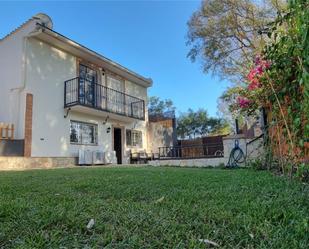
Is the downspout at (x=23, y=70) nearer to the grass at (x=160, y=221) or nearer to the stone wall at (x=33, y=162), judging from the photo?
the stone wall at (x=33, y=162)

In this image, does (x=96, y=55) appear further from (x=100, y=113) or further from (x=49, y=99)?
(x=49, y=99)

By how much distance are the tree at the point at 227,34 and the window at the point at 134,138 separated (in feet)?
18.4

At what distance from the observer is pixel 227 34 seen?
14.0 meters

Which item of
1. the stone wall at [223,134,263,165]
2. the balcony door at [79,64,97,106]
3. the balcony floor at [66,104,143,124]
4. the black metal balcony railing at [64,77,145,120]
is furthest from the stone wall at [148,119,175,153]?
the stone wall at [223,134,263,165]

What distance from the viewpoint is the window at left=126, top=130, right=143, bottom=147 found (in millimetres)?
16117

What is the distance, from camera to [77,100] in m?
12.1

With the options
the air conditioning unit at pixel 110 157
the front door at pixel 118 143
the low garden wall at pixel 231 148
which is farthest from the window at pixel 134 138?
the low garden wall at pixel 231 148

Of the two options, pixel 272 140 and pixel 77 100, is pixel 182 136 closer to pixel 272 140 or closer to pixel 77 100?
pixel 77 100

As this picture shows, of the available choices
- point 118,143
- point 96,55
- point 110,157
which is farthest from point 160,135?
point 96,55

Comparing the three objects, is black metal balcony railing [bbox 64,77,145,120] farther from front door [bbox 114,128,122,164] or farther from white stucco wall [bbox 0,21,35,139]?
white stucco wall [bbox 0,21,35,139]

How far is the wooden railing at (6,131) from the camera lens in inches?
379

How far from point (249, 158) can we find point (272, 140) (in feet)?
9.98

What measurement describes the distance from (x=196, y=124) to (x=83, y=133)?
21.3 metres

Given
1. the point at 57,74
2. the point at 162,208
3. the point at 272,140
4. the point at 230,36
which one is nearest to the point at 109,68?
the point at 57,74
